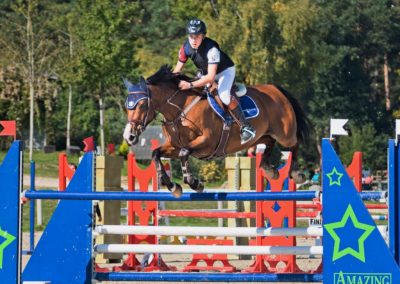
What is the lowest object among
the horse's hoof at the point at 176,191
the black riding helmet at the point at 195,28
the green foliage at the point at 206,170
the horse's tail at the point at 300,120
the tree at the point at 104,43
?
the green foliage at the point at 206,170

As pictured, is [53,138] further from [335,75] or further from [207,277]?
[207,277]

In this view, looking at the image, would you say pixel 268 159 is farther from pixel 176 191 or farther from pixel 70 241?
pixel 70 241

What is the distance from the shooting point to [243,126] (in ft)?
25.4

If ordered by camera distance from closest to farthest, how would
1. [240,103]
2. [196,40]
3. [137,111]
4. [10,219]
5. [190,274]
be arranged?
[10,219] < [190,274] < [137,111] < [196,40] < [240,103]

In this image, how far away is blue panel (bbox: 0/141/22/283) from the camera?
21.1ft

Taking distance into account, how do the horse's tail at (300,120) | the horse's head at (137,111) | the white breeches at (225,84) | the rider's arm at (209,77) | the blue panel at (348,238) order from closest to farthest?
the blue panel at (348,238) → the horse's head at (137,111) → the rider's arm at (209,77) → the white breeches at (225,84) → the horse's tail at (300,120)

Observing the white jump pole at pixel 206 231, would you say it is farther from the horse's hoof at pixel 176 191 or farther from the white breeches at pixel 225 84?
the white breeches at pixel 225 84

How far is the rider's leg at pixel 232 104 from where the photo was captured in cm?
773

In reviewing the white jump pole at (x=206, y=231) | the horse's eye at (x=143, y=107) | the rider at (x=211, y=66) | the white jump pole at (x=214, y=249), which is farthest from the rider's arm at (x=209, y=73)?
the white jump pole at (x=214, y=249)

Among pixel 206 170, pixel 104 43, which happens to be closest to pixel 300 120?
pixel 104 43

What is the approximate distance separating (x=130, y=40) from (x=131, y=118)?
958 inches

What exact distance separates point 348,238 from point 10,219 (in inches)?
84.4

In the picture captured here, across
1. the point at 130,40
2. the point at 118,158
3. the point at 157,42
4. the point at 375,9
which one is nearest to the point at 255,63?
the point at 130,40

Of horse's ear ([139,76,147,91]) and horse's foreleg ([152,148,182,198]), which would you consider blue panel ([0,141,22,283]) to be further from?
horse's ear ([139,76,147,91])
